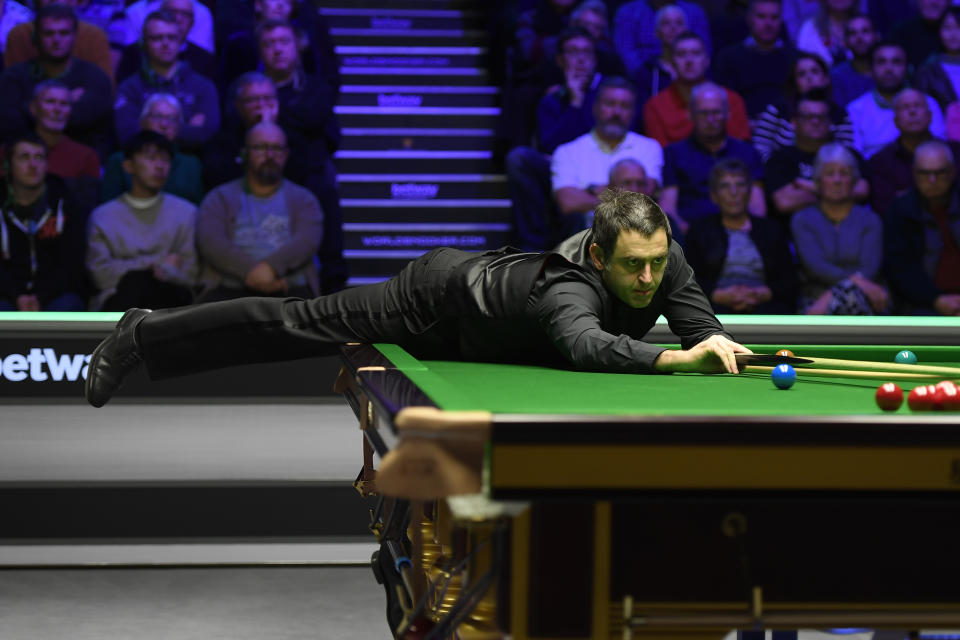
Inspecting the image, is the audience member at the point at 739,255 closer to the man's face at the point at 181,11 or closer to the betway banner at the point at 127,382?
the betway banner at the point at 127,382

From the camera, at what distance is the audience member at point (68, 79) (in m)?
5.96

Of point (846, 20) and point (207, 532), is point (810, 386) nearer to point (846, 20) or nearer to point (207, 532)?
point (207, 532)

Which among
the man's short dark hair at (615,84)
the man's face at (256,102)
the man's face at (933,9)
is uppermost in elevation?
the man's face at (933,9)

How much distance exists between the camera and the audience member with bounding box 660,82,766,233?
251 inches

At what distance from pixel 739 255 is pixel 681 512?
4510 millimetres

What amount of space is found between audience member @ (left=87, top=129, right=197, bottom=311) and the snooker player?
6.72 ft

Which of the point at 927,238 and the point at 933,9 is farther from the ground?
the point at 933,9

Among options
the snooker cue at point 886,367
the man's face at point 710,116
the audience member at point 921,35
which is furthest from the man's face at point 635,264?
the audience member at point 921,35

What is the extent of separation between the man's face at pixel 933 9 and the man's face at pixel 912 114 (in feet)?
2.65

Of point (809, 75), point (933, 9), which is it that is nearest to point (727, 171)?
point (809, 75)

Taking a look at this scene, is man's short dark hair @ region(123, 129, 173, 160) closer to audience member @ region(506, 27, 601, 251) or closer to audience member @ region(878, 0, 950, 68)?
audience member @ region(506, 27, 601, 251)

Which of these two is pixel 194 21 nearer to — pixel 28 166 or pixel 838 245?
pixel 28 166

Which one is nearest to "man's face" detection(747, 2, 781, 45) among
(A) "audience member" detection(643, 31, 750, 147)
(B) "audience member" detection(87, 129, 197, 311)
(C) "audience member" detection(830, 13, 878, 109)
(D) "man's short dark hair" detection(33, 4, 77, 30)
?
(C) "audience member" detection(830, 13, 878, 109)

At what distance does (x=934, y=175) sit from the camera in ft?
21.2
